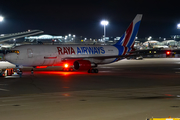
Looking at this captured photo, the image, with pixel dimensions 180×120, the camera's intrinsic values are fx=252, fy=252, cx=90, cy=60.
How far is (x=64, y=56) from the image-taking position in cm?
3497

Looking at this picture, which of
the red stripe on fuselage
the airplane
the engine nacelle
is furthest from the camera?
the red stripe on fuselage

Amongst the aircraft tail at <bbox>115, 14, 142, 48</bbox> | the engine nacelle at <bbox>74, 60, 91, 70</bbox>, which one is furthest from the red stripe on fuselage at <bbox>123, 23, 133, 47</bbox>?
the engine nacelle at <bbox>74, 60, 91, 70</bbox>

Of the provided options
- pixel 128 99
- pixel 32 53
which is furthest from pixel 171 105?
pixel 32 53

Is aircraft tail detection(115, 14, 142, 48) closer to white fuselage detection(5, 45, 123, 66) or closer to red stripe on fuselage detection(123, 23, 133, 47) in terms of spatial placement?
red stripe on fuselage detection(123, 23, 133, 47)

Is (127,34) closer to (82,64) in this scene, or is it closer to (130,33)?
(130,33)

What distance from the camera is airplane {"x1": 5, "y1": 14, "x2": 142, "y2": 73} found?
32188 millimetres

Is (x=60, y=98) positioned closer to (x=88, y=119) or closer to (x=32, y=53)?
(x=88, y=119)

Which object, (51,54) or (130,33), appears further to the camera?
(130,33)

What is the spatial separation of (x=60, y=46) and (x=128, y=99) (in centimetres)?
2257

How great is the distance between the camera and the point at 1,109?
11.9 meters

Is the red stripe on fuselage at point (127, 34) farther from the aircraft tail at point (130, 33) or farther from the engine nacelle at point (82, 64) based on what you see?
the engine nacelle at point (82, 64)

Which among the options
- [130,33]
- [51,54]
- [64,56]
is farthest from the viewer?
[130,33]

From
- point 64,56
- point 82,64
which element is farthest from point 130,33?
point 82,64

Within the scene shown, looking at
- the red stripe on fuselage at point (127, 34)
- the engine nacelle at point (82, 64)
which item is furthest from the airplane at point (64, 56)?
the red stripe on fuselage at point (127, 34)
